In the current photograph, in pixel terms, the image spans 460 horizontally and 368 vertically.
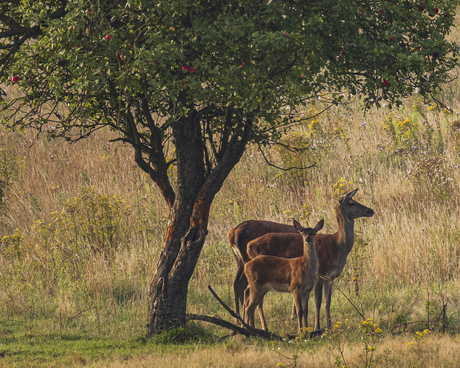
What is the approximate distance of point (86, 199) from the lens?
13.6 m

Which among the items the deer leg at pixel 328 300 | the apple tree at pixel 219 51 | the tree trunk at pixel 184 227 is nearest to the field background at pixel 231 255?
the deer leg at pixel 328 300

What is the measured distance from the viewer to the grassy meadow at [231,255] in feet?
25.4

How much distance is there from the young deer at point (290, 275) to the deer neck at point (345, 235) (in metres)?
0.66

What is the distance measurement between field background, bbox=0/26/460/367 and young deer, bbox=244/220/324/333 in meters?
0.60

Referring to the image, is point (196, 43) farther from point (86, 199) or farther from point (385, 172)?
point (385, 172)

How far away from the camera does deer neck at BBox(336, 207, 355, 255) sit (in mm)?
8719

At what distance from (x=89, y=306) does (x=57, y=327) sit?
123 centimetres

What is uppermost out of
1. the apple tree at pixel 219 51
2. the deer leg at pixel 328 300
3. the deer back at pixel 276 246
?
the apple tree at pixel 219 51

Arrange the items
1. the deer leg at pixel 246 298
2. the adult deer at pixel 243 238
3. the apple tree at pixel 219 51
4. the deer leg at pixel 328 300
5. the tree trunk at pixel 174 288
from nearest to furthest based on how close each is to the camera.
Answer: the apple tree at pixel 219 51, the tree trunk at pixel 174 288, the deer leg at pixel 328 300, the deer leg at pixel 246 298, the adult deer at pixel 243 238

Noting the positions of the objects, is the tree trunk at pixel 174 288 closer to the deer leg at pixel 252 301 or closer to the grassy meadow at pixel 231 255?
the grassy meadow at pixel 231 255

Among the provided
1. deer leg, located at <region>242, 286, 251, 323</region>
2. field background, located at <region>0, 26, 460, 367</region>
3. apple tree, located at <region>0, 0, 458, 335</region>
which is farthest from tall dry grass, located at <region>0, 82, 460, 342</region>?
apple tree, located at <region>0, 0, 458, 335</region>

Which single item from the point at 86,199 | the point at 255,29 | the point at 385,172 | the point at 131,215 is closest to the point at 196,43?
the point at 255,29

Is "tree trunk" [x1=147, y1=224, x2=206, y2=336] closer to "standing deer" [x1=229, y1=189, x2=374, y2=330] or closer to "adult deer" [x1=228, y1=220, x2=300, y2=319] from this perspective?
"standing deer" [x1=229, y1=189, x2=374, y2=330]

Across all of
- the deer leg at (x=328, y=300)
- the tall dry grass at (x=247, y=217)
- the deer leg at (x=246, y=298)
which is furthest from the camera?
the tall dry grass at (x=247, y=217)
